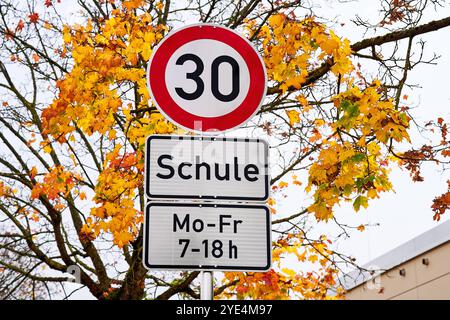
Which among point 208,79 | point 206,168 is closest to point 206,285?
point 206,168

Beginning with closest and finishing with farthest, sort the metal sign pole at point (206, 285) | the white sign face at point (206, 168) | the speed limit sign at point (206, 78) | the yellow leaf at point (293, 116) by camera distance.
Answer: the metal sign pole at point (206, 285) < the white sign face at point (206, 168) < the speed limit sign at point (206, 78) < the yellow leaf at point (293, 116)

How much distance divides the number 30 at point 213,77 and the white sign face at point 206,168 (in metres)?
0.27

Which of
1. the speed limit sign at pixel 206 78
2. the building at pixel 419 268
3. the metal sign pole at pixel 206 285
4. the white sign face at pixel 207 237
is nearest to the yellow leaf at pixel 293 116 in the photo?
the speed limit sign at pixel 206 78

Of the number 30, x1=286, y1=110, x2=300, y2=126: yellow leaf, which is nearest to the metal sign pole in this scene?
the number 30

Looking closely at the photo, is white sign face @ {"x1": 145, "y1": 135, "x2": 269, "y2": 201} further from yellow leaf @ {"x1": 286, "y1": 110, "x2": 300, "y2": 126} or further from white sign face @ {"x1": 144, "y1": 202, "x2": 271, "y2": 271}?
yellow leaf @ {"x1": 286, "y1": 110, "x2": 300, "y2": 126}

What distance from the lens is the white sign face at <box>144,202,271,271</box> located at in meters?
3.28

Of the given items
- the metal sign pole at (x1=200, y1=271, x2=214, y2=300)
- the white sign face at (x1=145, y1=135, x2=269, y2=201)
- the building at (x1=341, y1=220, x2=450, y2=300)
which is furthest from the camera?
the building at (x1=341, y1=220, x2=450, y2=300)

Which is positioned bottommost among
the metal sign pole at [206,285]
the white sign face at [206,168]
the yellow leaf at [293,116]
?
the metal sign pole at [206,285]

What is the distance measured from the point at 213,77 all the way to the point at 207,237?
33.2 inches

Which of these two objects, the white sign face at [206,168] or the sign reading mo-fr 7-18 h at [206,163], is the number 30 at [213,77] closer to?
the sign reading mo-fr 7-18 h at [206,163]

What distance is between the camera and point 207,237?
3.33 m

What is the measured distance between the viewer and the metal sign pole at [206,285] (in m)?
3.27

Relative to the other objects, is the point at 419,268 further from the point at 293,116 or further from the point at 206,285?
the point at 206,285
